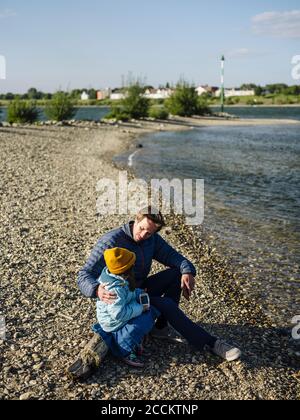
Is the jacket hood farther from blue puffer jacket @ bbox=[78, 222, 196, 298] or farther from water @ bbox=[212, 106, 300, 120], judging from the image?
water @ bbox=[212, 106, 300, 120]

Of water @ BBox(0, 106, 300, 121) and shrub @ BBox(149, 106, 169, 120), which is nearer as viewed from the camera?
shrub @ BBox(149, 106, 169, 120)

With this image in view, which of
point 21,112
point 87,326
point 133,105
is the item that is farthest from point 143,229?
point 133,105

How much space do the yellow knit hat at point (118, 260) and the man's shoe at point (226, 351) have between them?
1.54 m

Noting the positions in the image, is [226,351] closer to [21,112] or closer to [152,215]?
[152,215]

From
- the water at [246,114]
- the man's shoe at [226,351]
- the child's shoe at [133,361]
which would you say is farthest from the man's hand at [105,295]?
the water at [246,114]

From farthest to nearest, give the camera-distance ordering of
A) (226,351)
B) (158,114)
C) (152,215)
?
(158,114) < (226,351) < (152,215)

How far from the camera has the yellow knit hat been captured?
16.6ft

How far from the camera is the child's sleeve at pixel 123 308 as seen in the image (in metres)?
5.22

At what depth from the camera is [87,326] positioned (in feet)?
20.7

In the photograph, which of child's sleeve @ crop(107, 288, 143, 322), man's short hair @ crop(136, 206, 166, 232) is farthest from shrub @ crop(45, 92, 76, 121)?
child's sleeve @ crop(107, 288, 143, 322)

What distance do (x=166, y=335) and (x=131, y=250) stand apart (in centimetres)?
124
